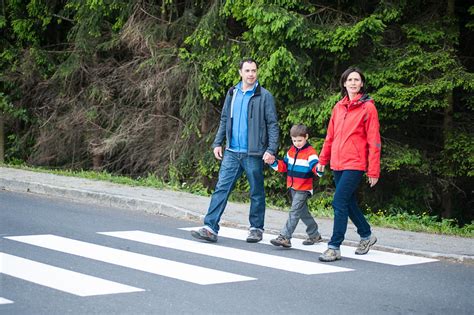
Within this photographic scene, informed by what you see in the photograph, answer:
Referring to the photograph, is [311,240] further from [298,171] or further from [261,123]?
[261,123]

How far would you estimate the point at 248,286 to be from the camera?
7.86 m

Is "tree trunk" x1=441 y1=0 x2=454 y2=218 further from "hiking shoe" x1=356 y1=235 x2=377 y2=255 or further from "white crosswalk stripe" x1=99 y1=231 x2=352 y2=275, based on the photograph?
"white crosswalk stripe" x1=99 y1=231 x2=352 y2=275

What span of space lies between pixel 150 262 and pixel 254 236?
1.86 metres

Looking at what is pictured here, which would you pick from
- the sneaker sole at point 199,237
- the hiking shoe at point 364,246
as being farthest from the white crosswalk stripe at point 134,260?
the hiking shoe at point 364,246

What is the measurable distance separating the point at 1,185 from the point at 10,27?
436 inches

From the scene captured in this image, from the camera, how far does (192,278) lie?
8.14 m

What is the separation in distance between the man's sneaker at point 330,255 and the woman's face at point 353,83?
163 cm

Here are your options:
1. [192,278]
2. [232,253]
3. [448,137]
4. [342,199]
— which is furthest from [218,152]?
[448,137]

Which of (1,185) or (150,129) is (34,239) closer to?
(1,185)

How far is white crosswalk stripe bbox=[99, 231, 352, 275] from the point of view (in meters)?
8.86

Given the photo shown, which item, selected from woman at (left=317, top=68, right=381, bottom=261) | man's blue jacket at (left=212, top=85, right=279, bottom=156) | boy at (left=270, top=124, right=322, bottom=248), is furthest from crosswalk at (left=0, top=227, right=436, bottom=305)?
man's blue jacket at (left=212, top=85, right=279, bottom=156)

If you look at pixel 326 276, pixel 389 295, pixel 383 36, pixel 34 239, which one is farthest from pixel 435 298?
pixel 383 36

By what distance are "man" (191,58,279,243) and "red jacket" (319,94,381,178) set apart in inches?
46.0

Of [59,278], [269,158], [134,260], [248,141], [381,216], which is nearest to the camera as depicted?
[59,278]
